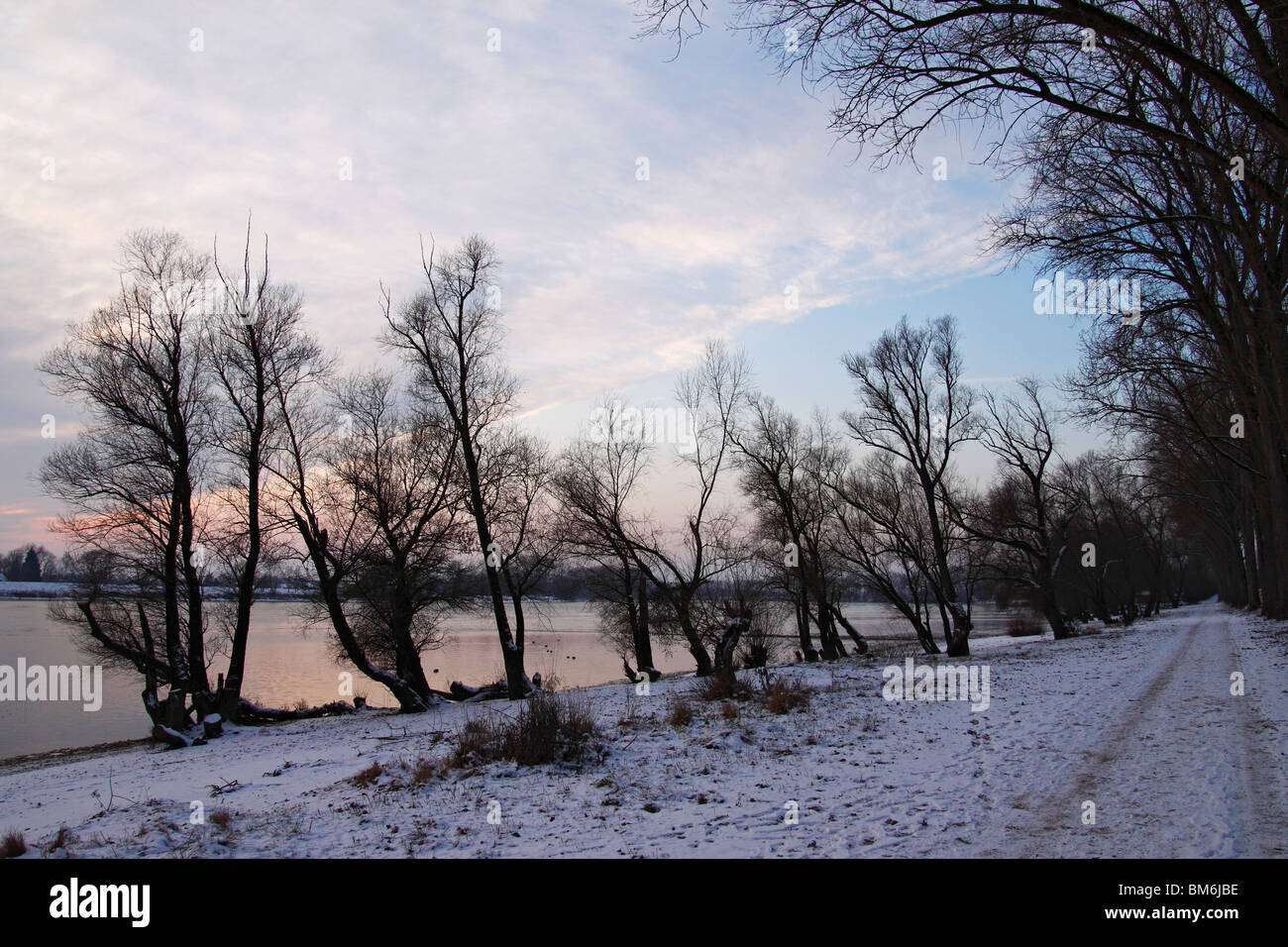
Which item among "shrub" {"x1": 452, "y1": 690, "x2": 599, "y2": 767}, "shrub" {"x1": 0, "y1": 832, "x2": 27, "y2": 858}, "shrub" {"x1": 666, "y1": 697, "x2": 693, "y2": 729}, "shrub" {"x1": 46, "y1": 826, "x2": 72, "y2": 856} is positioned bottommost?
"shrub" {"x1": 666, "y1": 697, "x2": 693, "y2": 729}

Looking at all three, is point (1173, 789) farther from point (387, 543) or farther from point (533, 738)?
point (387, 543)

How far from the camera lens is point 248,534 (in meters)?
21.8

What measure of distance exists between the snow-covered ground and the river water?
218 inches

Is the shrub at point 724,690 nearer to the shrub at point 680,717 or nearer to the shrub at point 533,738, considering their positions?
the shrub at point 680,717

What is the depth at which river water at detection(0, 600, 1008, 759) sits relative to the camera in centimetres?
2267

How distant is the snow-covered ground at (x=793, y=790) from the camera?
582cm

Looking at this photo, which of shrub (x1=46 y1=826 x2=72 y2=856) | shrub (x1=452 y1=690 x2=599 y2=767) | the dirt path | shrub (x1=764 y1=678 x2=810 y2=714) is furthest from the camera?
shrub (x1=764 y1=678 x2=810 y2=714)


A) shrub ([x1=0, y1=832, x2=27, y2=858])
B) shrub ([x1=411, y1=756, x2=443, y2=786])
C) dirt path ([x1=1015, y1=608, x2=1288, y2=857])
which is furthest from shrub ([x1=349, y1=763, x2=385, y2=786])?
dirt path ([x1=1015, y1=608, x2=1288, y2=857])

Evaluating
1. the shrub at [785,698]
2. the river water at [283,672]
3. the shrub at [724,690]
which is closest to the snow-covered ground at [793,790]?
the shrub at [785,698]

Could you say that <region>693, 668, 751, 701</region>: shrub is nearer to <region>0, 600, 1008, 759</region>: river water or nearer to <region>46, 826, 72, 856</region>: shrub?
<region>0, 600, 1008, 759</region>: river water

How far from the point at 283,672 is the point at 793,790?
3284cm

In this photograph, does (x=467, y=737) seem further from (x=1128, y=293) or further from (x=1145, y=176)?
(x=1128, y=293)

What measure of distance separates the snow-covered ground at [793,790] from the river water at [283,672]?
5542 millimetres

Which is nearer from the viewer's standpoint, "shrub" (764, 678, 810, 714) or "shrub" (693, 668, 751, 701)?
"shrub" (764, 678, 810, 714)
